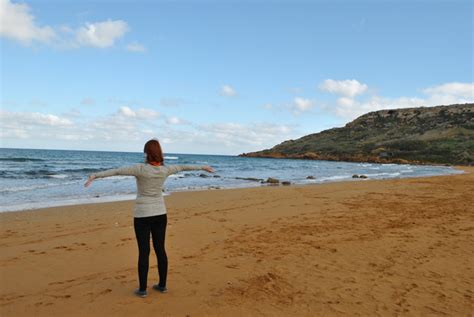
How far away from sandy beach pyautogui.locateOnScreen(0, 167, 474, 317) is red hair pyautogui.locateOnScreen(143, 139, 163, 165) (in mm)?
1641

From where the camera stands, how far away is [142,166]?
4.37 m

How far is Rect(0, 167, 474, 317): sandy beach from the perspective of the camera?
164 inches

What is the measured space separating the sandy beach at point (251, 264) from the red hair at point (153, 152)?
1641mm

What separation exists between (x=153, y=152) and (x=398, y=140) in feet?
266

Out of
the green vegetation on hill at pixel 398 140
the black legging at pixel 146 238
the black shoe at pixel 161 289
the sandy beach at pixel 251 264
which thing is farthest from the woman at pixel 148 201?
the green vegetation on hill at pixel 398 140

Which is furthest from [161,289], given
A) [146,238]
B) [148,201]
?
[148,201]

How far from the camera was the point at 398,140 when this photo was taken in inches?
3051

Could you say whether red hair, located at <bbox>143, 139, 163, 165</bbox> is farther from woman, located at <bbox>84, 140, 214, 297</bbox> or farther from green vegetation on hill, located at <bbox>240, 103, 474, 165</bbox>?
green vegetation on hill, located at <bbox>240, 103, 474, 165</bbox>

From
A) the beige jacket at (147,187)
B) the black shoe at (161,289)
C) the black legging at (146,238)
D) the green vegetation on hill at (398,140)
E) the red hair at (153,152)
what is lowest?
the black shoe at (161,289)

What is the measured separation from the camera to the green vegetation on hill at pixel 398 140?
63.1 meters

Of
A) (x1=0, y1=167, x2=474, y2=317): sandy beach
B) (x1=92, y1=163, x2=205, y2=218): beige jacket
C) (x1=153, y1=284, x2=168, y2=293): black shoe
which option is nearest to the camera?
(x1=0, y1=167, x2=474, y2=317): sandy beach

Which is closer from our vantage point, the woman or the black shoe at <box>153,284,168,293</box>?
the woman

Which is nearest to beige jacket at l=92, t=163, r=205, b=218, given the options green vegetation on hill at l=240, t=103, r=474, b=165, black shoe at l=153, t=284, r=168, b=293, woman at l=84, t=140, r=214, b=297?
woman at l=84, t=140, r=214, b=297

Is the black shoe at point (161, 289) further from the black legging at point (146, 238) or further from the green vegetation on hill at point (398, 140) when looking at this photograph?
the green vegetation on hill at point (398, 140)
